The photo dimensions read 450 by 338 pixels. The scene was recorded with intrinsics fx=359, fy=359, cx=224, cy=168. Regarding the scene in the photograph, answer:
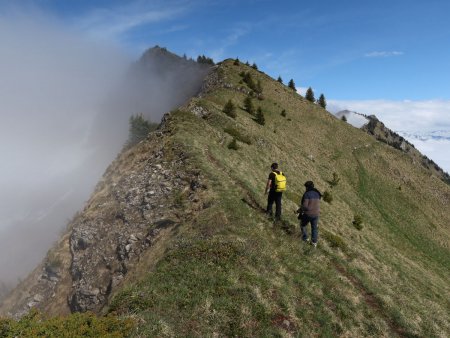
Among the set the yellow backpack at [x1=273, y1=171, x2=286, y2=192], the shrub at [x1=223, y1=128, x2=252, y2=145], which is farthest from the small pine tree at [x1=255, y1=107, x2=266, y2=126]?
the yellow backpack at [x1=273, y1=171, x2=286, y2=192]

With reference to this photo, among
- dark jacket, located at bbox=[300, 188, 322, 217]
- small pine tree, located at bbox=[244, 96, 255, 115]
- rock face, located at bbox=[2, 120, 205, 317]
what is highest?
small pine tree, located at bbox=[244, 96, 255, 115]

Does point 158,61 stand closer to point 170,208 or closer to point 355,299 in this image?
point 170,208

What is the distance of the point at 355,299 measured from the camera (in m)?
17.6

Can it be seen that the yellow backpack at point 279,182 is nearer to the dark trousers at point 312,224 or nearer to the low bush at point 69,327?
the dark trousers at point 312,224

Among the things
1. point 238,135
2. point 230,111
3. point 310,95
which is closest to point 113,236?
point 238,135

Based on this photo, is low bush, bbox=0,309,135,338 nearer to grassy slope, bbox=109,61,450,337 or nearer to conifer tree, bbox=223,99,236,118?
grassy slope, bbox=109,61,450,337

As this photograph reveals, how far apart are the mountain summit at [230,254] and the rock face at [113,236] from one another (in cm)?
11

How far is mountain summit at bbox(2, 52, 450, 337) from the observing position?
14.6m

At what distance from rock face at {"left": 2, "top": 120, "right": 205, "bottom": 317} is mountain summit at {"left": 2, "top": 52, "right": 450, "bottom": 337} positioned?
0.38 ft

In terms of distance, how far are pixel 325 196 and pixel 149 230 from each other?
2297 cm

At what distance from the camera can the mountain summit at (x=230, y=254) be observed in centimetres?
1460

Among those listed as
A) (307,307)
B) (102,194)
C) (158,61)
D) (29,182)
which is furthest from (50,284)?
(158,61)

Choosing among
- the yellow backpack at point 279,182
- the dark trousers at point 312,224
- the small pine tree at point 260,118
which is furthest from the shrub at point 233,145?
the small pine tree at point 260,118

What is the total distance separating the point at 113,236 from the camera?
90.8ft
